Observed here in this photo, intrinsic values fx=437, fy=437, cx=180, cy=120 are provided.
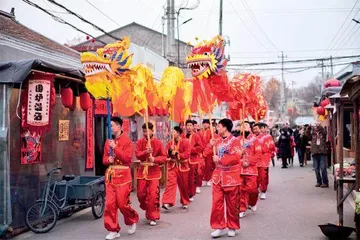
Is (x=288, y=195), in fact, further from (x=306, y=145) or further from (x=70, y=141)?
(x=306, y=145)

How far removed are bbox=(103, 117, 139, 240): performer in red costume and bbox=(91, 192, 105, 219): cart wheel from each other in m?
1.48

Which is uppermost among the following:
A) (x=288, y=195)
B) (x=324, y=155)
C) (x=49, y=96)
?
(x=49, y=96)

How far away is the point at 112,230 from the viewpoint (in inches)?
281

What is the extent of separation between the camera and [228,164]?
7246 millimetres

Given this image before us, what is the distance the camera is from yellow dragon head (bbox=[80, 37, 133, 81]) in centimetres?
718

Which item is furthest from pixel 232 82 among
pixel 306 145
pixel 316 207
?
pixel 306 145

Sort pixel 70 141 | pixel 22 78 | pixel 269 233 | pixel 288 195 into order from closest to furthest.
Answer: pixel 22 78 < pixel 269 233 < pixel 70 141 < pixel 288 195

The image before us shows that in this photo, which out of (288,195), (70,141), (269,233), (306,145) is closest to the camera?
(269,233)

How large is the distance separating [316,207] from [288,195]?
6.56ft

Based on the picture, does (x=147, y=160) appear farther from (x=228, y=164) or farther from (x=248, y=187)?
(x=248, y=187)

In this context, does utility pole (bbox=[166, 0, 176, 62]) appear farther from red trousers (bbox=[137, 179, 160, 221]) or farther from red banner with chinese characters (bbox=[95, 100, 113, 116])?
red trousers (bbox=[137, 179, 160, 221])

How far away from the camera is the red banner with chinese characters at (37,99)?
25.1 ft

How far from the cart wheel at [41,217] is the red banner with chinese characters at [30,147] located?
2.86ft

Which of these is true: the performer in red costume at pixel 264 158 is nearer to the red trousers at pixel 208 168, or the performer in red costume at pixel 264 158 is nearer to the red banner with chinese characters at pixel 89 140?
the red trousers at pixel 208 168
